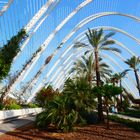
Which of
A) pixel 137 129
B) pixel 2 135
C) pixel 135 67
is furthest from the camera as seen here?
pixel 135 67

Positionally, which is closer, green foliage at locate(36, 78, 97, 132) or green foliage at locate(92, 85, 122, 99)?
green foliage at locate(36, 78, 97, 132)

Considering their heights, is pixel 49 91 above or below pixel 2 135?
above

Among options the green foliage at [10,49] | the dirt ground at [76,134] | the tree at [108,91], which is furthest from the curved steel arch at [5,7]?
the dirt ground at [76,134]

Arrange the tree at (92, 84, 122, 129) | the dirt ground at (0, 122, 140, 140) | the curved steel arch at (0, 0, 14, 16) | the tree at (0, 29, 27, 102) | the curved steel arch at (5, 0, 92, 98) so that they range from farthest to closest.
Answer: the curved steel arch at (5, 0, 92, 98) → the curved steel arch at (0, 0, 14, 16) → the tree at (0, 29, 27, 102) → the tree at (92, 84, 122, 129) → the dirt ground at (0, 122, 140, 140)

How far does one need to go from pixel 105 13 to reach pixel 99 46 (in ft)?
59.0

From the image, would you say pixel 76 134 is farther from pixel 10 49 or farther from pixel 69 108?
pixel 10 49

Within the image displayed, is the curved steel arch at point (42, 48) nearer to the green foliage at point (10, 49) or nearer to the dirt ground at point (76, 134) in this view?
the green foliage at point (10, 49)

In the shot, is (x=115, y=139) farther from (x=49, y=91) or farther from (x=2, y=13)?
(x=49, y=91)

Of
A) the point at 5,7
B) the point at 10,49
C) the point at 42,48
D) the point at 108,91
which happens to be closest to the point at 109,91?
the point at 108,91

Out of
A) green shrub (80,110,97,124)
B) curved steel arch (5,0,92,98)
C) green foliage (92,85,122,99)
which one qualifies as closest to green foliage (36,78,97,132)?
green shrub (80,110,97,124)

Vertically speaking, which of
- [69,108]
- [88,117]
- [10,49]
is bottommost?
[88,117]

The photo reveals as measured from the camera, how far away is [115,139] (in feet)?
61.9

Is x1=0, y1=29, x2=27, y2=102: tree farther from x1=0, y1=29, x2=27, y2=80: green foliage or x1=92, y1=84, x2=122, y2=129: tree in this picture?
x1=92, y1=84, x2=122, y2=129: tree

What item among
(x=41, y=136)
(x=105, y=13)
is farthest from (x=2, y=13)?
(x=105, y=13)
